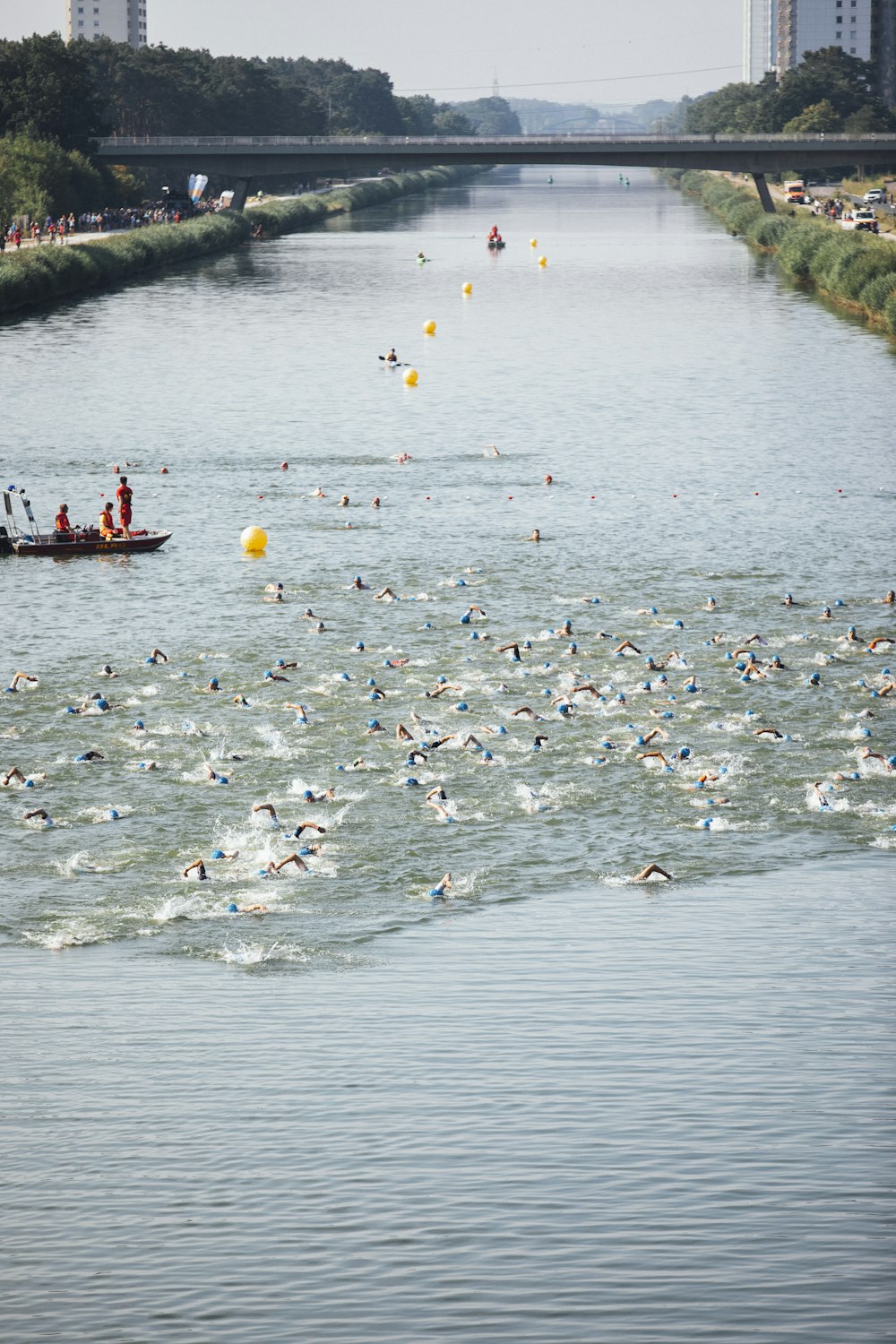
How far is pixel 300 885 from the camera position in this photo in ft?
105

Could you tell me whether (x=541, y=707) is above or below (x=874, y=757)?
above

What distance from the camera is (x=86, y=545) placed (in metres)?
57.9

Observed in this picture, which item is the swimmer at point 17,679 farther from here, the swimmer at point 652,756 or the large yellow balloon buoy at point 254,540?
the swimmer at point 652,756

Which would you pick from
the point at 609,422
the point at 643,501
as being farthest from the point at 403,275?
the point at 643,501

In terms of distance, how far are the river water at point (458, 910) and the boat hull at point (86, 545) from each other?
0.61 m

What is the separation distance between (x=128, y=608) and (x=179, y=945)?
78.4 ft

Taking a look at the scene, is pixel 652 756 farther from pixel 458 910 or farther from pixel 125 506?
pixel 125 506

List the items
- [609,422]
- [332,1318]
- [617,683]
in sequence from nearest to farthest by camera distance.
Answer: [332,1318] < [617,683] < [609,422]

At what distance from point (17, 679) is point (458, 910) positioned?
17195 millimetres

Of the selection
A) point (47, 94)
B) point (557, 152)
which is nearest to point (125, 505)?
point (47, 94)

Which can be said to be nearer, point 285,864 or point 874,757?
point 285,864

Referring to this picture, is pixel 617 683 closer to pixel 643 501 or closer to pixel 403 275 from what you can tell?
pixel 643 501

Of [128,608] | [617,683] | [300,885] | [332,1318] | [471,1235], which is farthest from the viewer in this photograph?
[128,608]

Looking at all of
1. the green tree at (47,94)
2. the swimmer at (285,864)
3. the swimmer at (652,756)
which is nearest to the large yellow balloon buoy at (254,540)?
the swimmer at (652,756)
